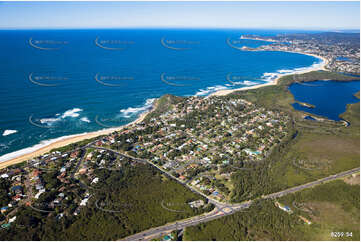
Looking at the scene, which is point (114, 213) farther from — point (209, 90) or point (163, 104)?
point (209, 90)

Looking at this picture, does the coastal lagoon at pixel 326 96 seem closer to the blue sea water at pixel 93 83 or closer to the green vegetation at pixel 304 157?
the green vegetation at pixel 304 157

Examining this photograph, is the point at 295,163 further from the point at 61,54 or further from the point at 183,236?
the point at 61,54

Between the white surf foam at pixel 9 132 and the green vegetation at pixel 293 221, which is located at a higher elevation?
the white surf foam at pixel 9 132

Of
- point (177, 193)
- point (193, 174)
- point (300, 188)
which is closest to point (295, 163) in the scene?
point (300, 188)

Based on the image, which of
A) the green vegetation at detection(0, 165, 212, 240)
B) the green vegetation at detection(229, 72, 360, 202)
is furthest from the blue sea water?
the green vegetation at detection(229, 72, 360, 202)

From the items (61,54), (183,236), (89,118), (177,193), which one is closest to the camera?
(183,236)

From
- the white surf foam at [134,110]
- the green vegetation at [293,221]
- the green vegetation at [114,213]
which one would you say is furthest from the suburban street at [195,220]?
the white surf foam at [134,110]
